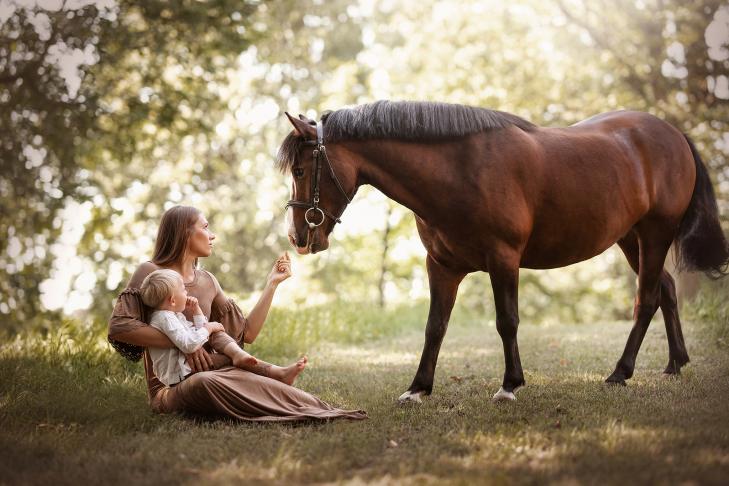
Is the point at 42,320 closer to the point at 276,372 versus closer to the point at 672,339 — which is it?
the point at 276,372

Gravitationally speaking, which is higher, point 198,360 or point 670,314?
point 670,314

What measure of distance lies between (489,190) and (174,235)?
2.24 metres

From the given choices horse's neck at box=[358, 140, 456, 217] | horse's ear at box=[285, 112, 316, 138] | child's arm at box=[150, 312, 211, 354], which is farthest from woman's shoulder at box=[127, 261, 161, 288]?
horse's neck at box=[358, 140, 456, 217]

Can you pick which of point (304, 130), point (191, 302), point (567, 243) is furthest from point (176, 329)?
point (567, 243)

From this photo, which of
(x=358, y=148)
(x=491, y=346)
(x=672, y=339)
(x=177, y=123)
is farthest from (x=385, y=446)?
(x=177, y=123)

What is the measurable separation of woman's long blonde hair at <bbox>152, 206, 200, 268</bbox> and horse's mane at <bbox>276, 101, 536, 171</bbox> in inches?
29.8

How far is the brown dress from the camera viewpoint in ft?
14.1

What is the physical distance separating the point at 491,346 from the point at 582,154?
3.80 meters

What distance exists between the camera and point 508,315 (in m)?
5.09

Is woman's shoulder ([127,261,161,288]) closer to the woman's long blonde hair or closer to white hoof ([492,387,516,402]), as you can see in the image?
the woman's long blonde hair

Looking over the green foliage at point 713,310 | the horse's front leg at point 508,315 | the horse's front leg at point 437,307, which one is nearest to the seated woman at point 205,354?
the horse's front leg at point 437,307

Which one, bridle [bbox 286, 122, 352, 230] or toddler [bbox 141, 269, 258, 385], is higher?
bridle [bbox 286, 122, 352, 230]

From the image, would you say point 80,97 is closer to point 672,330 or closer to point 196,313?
point 196,313

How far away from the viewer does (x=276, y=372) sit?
452 centimetres
